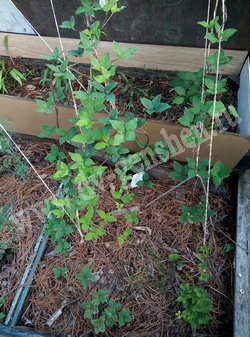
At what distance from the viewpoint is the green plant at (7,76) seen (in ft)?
7.00

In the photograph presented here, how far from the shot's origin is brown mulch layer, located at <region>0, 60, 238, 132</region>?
2.01 meters

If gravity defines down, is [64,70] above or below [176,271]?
above

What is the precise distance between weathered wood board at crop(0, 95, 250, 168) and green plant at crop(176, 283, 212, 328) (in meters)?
0.81

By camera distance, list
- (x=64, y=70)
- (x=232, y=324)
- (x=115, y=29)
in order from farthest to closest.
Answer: (x=115, y=29)
(x=232, y=324)
(x=64, y=70)

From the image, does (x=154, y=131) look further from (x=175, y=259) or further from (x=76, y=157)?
(x=175, y=259)

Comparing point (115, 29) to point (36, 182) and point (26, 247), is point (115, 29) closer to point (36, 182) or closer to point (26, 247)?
point (36, 182)

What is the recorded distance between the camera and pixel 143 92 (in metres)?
2.06

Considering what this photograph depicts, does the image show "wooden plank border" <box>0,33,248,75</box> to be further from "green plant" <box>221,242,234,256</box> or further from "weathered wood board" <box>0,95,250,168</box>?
"green plant" <box>221,242,234,256</box>

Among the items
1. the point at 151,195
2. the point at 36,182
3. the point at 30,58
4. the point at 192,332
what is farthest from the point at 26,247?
the point at 30,58

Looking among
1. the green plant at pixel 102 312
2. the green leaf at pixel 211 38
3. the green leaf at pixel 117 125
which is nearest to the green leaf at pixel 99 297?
the green plant at pixel 102 312

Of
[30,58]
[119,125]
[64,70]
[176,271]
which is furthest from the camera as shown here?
[30,58]

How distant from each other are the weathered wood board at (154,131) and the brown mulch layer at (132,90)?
17cm

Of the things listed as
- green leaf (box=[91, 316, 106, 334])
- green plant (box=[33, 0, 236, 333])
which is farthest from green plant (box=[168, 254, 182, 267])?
green leaf (box=[91, 316, 106, 334])

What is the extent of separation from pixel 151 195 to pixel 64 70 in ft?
3.18
